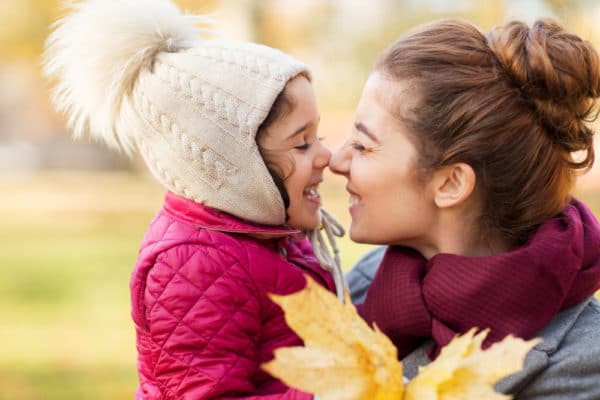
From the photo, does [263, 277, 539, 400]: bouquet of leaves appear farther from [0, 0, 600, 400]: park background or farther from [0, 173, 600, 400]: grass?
[0, 173, 600, 400]: grass

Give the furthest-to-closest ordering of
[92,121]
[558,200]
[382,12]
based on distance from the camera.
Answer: [382,12]
[92,121]
[558,200]

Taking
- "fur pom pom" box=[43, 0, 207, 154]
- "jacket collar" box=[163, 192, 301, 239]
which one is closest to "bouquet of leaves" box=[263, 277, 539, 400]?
"jacket collar" box=[163, 192, 301, 239]

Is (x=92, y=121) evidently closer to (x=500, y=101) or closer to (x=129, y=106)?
(x=129, y=106)

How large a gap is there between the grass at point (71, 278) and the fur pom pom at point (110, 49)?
10.7 ft

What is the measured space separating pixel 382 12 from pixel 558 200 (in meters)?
12.2

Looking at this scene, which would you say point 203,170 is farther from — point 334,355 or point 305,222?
point 334,355

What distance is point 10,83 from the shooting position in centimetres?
1817

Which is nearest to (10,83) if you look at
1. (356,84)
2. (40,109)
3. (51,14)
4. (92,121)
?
(40,109)

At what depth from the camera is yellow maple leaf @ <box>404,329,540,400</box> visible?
43.1 inches

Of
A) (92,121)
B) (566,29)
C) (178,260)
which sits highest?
(566,29)

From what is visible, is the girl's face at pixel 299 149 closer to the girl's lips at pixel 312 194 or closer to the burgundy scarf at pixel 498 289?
the girl's lips at pixel 312 194

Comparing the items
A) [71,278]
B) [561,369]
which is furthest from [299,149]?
[71,278]

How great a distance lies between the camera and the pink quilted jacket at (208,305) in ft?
5.85

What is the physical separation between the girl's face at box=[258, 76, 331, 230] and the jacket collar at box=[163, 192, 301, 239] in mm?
93
